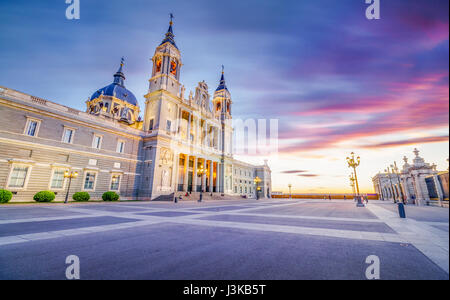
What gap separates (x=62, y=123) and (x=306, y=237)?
28521 mm

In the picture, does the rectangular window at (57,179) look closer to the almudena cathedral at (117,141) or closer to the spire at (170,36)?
the almudena cathedral at (117,141)

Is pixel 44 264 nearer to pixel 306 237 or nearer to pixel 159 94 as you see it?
pixel 306 237

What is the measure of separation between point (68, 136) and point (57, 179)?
210 inches

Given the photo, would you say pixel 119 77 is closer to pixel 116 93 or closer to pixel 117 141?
pixel 116 93

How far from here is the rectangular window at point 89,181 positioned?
23.7 meters

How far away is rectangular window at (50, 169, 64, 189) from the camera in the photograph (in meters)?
21.0

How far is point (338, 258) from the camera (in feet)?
12.5

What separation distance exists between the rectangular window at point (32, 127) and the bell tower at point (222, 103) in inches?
1417

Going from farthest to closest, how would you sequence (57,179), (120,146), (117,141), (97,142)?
1. (120,146)
2. (117,141)
3. (97,142)
4. (57,179)

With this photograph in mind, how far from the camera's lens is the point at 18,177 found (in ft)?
60.8

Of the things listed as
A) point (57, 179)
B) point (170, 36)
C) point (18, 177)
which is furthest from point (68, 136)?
point (170, 36)

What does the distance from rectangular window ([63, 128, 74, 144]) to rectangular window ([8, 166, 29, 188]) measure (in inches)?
186
